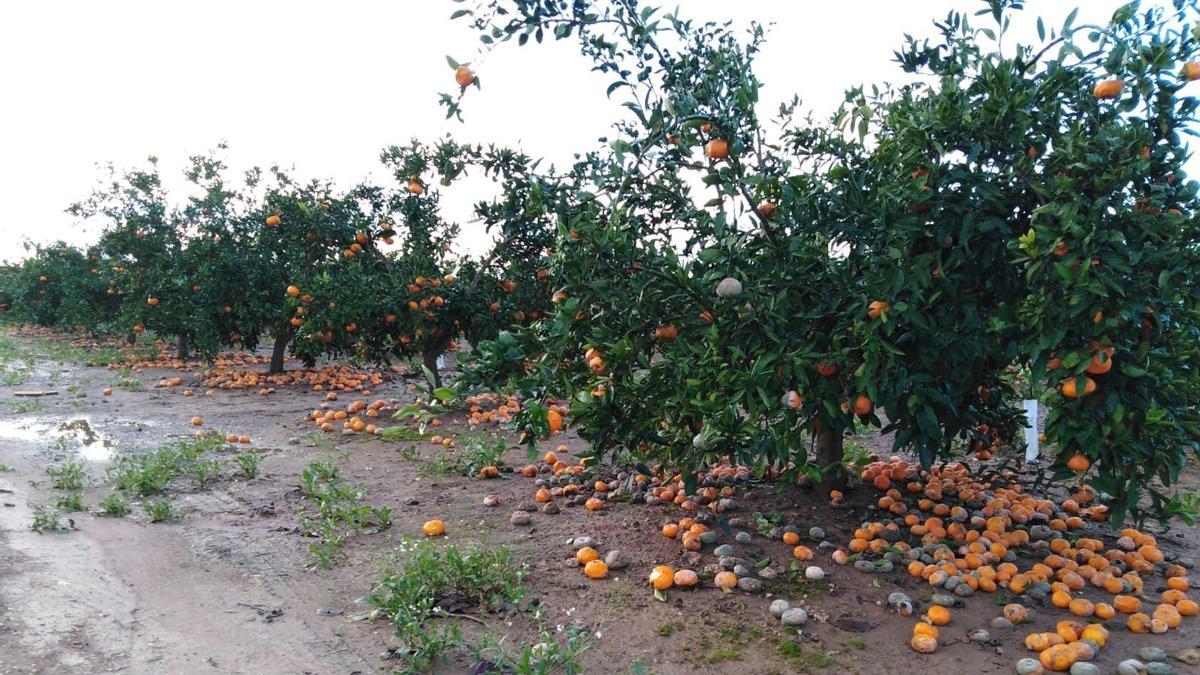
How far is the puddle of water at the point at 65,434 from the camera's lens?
20.9 ft

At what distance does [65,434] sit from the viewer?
23.2 ft

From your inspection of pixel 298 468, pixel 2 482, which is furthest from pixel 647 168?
pixel 2 482

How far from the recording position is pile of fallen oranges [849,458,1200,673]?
9.87 feet

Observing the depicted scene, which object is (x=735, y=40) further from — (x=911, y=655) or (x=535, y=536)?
(x=911, y=655)

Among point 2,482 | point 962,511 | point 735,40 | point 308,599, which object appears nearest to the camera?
point 308,599

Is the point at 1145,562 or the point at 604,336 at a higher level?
the point at 604,336

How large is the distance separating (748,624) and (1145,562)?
6.72 feet

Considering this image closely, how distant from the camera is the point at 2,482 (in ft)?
17.1

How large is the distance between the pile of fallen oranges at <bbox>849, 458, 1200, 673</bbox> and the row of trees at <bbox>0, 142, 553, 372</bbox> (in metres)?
2.84

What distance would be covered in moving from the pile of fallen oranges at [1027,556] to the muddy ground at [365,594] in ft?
0.28

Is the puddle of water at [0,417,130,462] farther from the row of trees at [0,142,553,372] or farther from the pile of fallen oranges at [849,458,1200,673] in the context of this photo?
the pile of fallen oranges at [849,458,1200,673]

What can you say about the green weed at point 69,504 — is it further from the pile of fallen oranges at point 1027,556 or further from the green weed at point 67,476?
the pile of fallen oranges at point 1027,556

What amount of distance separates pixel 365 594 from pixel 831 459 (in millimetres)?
2556

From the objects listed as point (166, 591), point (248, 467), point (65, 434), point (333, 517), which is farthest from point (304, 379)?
point (166, 591)
